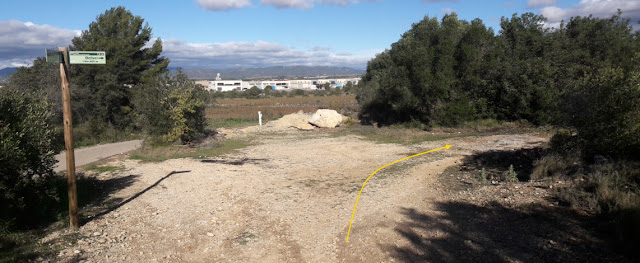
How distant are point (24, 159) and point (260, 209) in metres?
4.24

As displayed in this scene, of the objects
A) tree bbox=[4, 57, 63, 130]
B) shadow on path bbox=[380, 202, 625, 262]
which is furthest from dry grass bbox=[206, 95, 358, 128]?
shadow on path bbox=[380, 202, 625, 262]

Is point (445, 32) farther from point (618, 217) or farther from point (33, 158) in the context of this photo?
point (33, 158)

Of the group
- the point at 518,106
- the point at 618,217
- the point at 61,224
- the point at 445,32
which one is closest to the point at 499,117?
the point at 518,106

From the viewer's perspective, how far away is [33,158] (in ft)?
22.1

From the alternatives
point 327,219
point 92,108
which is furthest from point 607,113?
point 92,108

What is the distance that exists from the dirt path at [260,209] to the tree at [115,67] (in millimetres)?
13204

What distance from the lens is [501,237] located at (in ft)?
19.7

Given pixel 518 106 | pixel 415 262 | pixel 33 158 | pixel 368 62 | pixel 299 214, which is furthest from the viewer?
pixel 368 62

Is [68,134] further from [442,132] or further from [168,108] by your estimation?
[442,132]

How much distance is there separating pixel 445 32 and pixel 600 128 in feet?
60.6

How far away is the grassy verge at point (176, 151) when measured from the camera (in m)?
15.4

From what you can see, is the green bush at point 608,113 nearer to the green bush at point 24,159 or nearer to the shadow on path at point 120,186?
the shadow on path at point 120,186

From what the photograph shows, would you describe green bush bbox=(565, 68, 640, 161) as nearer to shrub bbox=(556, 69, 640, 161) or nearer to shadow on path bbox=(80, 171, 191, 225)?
shrub bbox=(556, 69, 640, 161)

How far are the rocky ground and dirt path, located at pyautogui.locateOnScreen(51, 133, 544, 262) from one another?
28 mm
